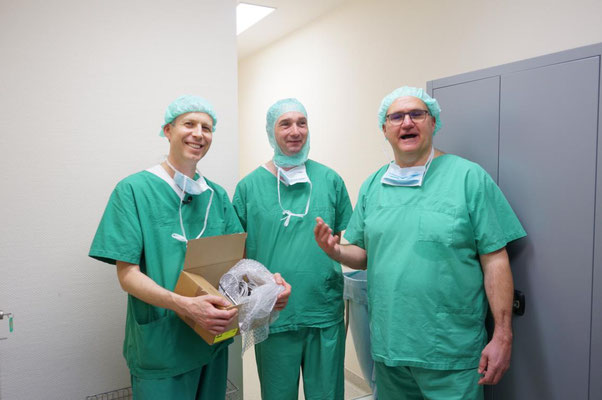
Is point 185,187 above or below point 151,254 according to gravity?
above

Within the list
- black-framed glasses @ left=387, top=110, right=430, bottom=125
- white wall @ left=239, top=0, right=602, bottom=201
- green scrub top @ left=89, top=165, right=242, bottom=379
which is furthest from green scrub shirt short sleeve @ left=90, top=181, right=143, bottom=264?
white wall @ left=239, top=0, right=602, bottom=201

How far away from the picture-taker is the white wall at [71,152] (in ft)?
5.35

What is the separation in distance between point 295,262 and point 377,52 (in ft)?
5.54

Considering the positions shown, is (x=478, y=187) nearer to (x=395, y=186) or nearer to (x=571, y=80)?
(x=395, y=186)

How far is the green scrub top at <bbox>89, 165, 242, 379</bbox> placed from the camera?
1329 mm

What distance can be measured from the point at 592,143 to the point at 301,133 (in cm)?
101

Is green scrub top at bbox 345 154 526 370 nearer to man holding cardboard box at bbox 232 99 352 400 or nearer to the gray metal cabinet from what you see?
the gray metal cabinet

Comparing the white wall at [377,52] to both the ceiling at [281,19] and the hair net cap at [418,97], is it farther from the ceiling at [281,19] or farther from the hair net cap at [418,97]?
the hair net cap at [418,97]

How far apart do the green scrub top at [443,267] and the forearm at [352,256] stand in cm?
19

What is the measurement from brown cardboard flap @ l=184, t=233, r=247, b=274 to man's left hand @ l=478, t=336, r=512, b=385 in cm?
84

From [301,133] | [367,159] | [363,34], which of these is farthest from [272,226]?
[363,34]

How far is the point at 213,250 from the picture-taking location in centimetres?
136

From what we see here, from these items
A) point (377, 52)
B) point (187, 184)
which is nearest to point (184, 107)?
point (187, 184)

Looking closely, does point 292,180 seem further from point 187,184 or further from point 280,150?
point 187,184
